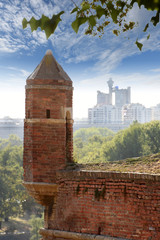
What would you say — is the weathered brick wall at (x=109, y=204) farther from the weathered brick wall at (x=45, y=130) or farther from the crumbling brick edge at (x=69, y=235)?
the weathered brick wall at (x=45, y=130)

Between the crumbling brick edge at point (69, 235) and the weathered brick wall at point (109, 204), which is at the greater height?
the weathered brick wall at point (109, 204)

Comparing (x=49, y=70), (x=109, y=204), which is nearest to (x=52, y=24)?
(x=109, y=204)

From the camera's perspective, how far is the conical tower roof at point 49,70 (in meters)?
7.46

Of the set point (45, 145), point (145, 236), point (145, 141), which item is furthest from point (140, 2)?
point (145, 141)

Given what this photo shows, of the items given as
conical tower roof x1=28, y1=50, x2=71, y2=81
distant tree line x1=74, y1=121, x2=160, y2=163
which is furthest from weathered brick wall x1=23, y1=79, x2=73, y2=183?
distant tree line x1=74, y1=121, x2=160, y2=163

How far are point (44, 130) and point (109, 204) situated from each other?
2295 millimetres

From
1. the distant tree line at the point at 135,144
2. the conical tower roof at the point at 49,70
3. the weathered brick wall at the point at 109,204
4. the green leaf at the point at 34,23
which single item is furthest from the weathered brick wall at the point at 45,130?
the distant tree line at the point at 135,144

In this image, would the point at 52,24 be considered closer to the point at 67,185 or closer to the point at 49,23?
the point at 49,23

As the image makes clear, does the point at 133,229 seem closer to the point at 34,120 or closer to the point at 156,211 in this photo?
the point at 156,211

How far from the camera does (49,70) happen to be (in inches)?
300

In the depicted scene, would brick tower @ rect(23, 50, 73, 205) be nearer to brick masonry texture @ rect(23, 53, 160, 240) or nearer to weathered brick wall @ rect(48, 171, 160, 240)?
brick masonry texture @ rect(23, 53, 160, 240)

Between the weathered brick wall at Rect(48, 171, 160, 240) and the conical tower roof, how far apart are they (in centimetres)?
232

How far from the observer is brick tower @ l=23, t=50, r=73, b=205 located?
7191 millimetres

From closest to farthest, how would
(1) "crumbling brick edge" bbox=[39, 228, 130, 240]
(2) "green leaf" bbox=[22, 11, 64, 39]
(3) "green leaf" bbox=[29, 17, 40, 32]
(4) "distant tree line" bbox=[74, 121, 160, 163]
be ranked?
(2) "green leaf" bbox=[22, 11, 64, 39], (3) "green leaf" bbox=[29, 17, 40, 32], (1) "crumbling brick edge" bbox=[39, 228, 130, 240], (4) "distant tree line" bbox=[74, 121, 160, 163]
